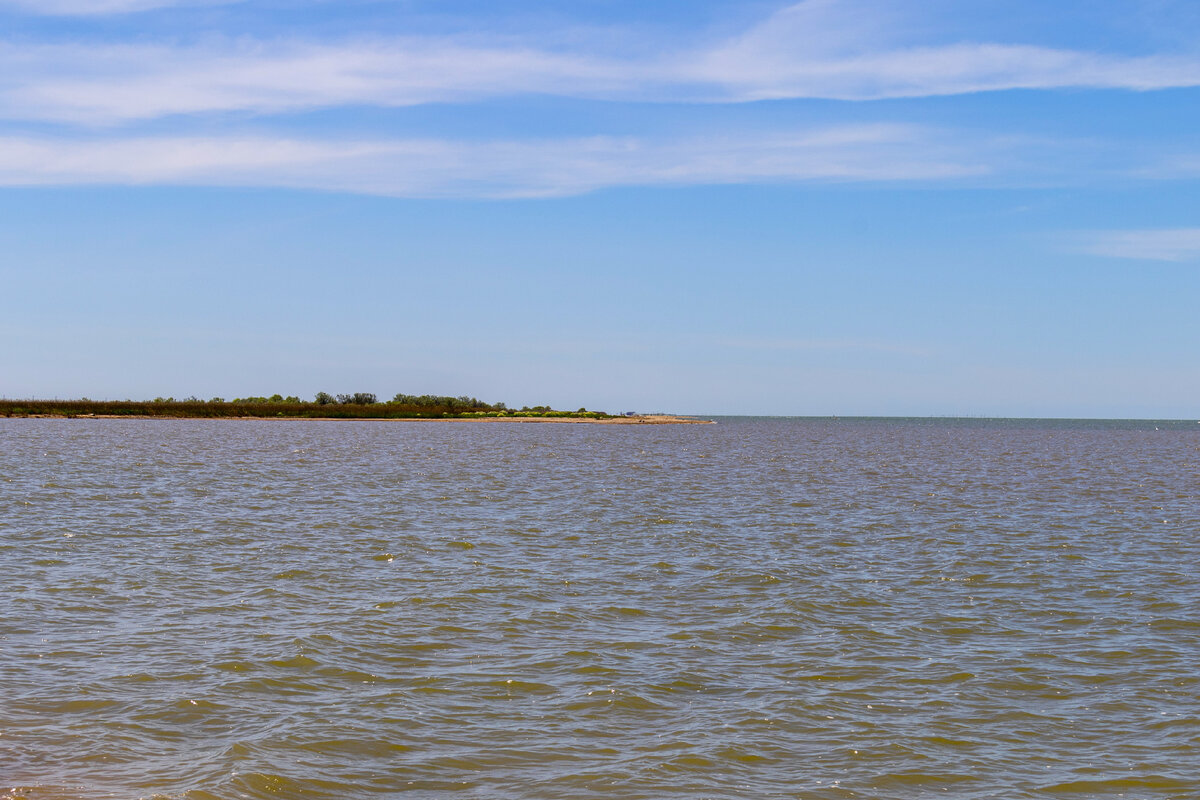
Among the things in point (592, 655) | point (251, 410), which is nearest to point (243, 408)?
point (251, 410)

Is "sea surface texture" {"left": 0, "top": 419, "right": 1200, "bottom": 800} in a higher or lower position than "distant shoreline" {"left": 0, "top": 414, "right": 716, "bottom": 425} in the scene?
lower

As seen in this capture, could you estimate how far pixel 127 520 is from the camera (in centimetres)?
2902

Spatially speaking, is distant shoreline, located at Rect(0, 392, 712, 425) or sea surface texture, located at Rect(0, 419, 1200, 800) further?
distant shoreline, located at Rect(0, 392, 712, 425)

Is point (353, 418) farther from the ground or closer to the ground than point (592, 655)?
farther from the ground

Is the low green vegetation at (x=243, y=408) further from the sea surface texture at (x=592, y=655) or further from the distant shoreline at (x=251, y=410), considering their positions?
the sea surface texture at (x=592, y=655)

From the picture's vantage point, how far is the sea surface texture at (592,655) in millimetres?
10117

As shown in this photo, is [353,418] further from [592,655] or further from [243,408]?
[592,655]

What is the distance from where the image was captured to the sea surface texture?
10117 mm

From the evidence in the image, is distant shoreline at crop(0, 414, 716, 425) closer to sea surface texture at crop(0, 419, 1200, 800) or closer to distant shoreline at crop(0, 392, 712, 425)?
distant shoreline at crop(0, 392, 712, 425)

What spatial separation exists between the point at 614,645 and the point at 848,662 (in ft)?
11.3

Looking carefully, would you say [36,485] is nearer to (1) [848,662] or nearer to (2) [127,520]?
(2) [127,520]

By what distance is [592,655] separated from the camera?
47.3 feet

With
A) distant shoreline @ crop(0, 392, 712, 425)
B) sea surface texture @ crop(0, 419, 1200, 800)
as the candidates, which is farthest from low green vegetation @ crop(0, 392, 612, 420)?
sea surface texture @ crop(0, 419, 1200, 800)

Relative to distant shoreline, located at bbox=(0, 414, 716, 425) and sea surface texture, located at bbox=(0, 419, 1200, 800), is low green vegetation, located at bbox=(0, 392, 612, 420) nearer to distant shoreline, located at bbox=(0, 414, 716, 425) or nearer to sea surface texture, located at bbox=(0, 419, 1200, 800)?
distant shoreline, located at bbox=(0, 414, 716, 425)
